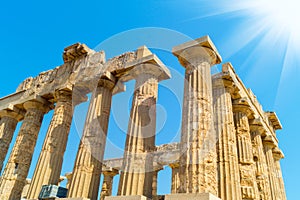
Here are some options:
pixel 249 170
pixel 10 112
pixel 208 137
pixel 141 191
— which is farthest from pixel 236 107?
pixel 10 112

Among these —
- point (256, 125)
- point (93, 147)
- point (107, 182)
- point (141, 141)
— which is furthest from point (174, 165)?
point (141, 141)

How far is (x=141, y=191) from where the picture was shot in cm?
1112

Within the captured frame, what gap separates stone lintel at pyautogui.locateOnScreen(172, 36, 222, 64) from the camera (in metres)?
11.6

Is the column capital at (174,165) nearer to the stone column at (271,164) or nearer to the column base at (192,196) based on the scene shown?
the stone column at (271,164)

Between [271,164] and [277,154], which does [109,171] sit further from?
[277,154]

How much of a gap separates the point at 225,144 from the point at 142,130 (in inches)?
158

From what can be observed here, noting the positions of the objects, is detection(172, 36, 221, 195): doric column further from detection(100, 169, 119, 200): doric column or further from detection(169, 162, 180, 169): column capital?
detection(100, 169, 119, 200): doric column

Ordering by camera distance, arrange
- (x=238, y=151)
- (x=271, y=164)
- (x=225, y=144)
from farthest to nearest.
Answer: (x=271, y=164) < (x=238, y=151) < (x=225, y=144)

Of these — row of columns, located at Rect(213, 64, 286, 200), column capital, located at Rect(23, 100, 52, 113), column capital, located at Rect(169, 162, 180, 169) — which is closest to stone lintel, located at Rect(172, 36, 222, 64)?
row of columns, located at Rect(213, 64, 286, 200)

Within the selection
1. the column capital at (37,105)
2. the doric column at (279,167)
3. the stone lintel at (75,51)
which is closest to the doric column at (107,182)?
the column capital at (37,105)

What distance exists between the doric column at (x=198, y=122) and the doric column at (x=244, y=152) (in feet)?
14.1

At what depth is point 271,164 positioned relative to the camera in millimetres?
18641

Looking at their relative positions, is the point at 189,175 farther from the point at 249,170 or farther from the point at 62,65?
the point at 62,65

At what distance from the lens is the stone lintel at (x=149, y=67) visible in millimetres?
14214
